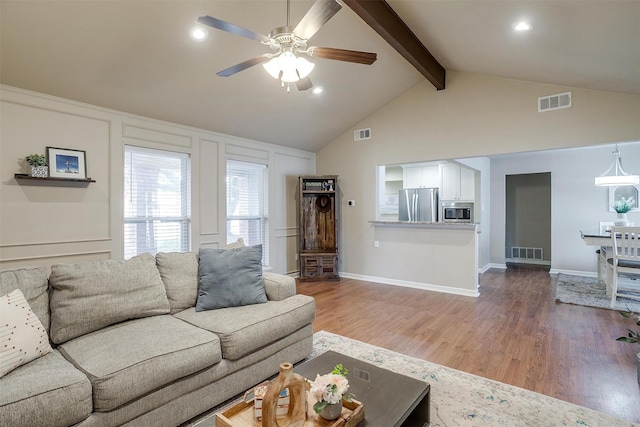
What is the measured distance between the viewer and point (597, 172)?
234 inches

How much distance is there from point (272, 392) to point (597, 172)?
290 inches

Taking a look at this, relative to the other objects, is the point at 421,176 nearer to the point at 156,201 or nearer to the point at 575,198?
the point at 575,198

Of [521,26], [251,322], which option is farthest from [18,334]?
[521,26]

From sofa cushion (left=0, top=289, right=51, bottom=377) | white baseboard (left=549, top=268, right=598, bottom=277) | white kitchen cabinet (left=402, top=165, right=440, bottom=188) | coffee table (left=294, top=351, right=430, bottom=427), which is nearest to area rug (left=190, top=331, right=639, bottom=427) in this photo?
coffee table (left=294, top=351, right=430, bottom=427)

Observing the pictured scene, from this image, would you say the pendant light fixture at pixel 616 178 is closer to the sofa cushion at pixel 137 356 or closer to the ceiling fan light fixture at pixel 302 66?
the ceiling fan light fixture at pixel 302 66

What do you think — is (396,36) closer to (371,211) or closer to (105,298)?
(371,211)

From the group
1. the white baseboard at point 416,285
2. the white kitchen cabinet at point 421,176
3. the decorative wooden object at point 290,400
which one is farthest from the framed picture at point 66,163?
the white kitchen cabinet at point 421,176

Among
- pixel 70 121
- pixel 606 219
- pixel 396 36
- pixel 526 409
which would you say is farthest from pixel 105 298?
pixel 606 219

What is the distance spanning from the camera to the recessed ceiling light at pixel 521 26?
9.19ft

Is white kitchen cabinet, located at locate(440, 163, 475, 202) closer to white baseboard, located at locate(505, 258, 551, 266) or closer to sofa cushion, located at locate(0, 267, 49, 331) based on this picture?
white baseboard, located at locate(505, 258, 551, 266)

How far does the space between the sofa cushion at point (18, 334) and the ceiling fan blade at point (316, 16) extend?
2319 mm

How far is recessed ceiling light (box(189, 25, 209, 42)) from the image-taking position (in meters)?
2.98

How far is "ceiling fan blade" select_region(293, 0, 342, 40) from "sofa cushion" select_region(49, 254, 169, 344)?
2067 millimetres

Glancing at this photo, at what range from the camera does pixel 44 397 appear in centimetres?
136
